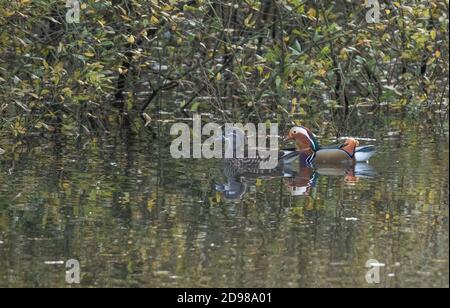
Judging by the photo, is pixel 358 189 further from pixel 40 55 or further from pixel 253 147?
pixel 40 55

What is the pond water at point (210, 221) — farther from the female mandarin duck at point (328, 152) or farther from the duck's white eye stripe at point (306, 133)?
the duck's white eye stripe at point (306, 133)

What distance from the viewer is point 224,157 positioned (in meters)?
13.9

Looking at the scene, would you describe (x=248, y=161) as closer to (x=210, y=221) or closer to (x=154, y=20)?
(x=154, y=20)

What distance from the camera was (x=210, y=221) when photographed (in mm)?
10836

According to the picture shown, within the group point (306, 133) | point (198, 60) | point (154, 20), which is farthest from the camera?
point (198, 60)

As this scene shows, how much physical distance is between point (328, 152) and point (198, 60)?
7.87ft

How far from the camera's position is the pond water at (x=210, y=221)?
9.25 m

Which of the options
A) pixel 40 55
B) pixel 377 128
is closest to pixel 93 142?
pixel 40 55

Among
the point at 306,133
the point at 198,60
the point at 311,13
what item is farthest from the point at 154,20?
the point at 306,133

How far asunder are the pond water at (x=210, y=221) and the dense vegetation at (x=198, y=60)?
0.73 m

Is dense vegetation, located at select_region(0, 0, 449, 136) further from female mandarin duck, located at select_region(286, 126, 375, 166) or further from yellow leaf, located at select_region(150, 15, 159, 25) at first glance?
female mandarin duck, located at select_region(286, 126, 375, 166)

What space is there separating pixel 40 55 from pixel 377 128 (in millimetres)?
3757

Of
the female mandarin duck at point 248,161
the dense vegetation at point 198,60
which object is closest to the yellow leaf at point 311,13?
the dense vegetation at point 198,60
